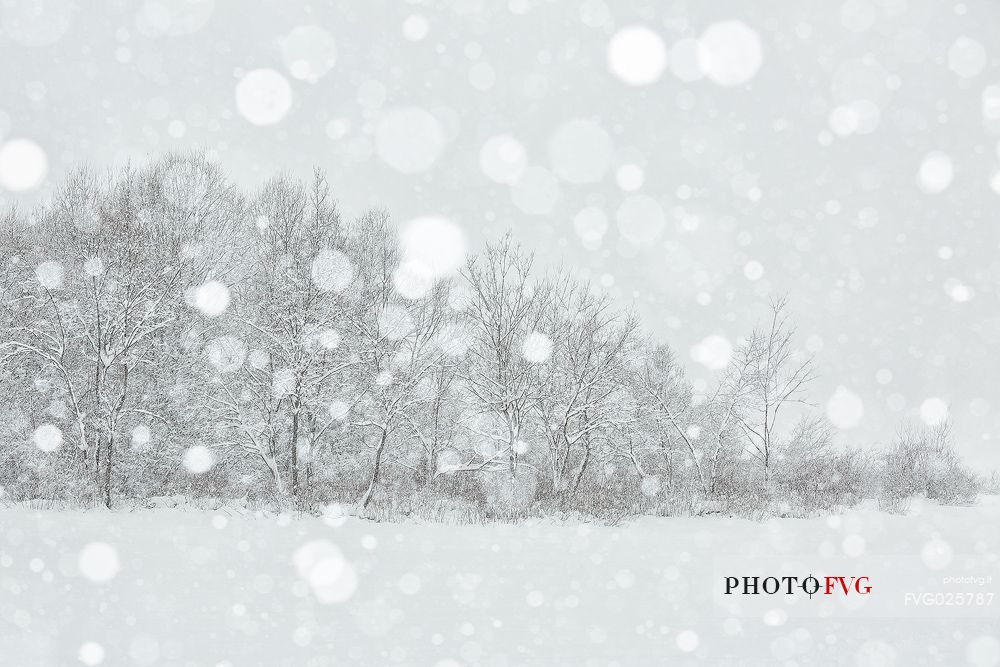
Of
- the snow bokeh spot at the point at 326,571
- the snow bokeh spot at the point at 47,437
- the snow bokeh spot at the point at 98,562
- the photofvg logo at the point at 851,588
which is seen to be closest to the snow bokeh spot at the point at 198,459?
the snow bokeh spot at the point at 47,437

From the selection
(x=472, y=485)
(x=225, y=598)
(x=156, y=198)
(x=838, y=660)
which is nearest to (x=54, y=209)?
(x=156, y=198)

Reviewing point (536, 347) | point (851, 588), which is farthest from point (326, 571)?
point (536, 347)

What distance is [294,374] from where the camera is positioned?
1516 cm

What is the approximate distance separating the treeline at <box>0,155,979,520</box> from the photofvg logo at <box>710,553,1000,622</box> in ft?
18.0

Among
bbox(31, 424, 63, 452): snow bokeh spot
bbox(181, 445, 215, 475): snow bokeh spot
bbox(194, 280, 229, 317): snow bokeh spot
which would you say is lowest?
bbox(181, 445, 215, 475): snow bokeh spot

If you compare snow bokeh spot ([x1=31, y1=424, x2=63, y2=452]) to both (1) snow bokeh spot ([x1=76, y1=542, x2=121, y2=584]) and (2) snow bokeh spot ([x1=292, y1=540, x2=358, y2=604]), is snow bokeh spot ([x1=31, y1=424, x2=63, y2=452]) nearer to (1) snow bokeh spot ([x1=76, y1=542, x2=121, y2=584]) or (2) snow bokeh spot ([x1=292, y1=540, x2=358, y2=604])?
(1) snow bokeh spot ([x1=76, y1=542, x2=121, y2=584])

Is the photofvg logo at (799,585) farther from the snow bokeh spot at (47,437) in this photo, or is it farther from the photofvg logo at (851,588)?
the snow bokeh spot at (47,437)

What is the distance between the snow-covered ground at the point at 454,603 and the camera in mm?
4602

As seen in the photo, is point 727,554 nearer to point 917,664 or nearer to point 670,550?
point 670,550

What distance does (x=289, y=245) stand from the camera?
18.1 m

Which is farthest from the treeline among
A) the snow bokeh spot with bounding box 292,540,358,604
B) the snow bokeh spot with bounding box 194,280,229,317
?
the snow bokeh spot with bounding box 292,540,358,604

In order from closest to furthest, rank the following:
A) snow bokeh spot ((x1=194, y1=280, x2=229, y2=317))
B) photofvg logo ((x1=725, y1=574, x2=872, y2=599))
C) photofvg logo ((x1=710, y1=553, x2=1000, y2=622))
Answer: photofvg logo ((x1=710, y1=553, x2=1000, y2=622)) < photofvg logo ((x1=725, y1=574, x2=872, y2=599)) < snow bokeh spot ((x1=194, y1=280, x2=229, y2=317))

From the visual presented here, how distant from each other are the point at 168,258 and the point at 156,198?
263 cm

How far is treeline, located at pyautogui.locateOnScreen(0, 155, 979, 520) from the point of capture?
49.8 feet
